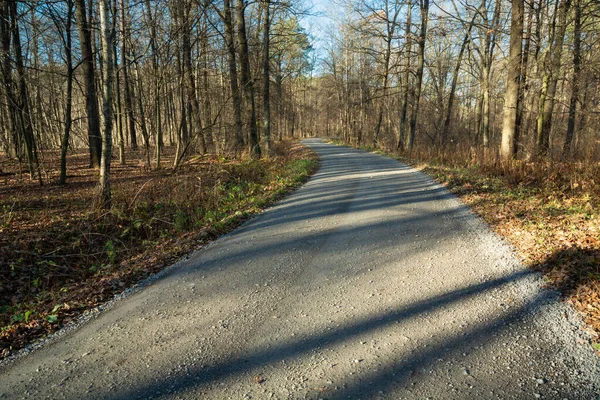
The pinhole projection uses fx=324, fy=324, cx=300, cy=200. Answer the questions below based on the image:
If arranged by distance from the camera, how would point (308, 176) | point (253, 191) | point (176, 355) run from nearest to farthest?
1. point (176, 355)
2. point (253, 191)
3. point (308, 176)

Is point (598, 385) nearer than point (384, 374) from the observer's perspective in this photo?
Yes

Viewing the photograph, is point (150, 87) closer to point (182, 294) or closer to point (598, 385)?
point (182, 294)

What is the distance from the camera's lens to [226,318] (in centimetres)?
329

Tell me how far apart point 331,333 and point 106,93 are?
25.2 ft

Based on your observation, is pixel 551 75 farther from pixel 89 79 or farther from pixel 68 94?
pixel 89 79

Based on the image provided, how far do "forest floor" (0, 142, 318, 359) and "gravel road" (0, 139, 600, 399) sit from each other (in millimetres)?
589

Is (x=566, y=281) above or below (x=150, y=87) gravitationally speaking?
below

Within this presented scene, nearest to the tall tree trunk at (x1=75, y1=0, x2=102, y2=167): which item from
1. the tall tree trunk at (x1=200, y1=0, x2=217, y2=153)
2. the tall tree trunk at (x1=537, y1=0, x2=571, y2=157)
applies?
the tall tree trunk at (x1=200, y1=0, x2=217, y2=153)

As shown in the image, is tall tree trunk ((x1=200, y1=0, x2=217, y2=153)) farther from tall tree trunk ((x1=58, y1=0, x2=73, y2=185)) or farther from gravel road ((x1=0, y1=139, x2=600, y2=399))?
gravel road ((x1=0, y1=139, x2=600, y2=399))

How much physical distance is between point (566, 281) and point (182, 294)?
4426 mm

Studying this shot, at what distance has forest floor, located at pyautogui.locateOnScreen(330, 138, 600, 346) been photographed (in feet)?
12.1

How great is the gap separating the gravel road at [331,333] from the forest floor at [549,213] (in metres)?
0.27

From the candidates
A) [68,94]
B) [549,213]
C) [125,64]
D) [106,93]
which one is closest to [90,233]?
[106,93]

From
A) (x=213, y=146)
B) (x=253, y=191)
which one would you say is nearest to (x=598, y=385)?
(x=253, y=191)
